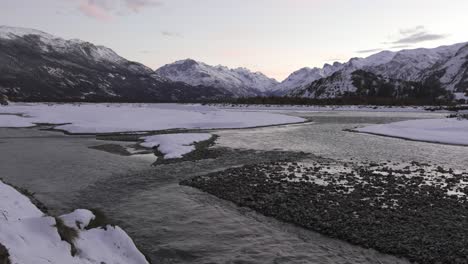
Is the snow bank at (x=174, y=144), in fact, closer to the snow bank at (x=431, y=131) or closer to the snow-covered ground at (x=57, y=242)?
the snow-covered ground at (x=57, y=242)

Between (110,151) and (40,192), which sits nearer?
(40,192)

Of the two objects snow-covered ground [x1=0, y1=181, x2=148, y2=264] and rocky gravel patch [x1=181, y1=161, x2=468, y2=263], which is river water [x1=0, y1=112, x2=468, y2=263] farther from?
snow-covered ground [x1=0, y1=181, x2=148, y2=264]

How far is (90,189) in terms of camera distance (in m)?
24.0

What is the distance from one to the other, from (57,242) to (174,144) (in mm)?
30344

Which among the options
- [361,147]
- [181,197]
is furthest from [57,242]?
[361,147]

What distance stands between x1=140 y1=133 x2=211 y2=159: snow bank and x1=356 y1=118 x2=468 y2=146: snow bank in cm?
2739

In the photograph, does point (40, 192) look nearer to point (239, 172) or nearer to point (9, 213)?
point (9, 213)

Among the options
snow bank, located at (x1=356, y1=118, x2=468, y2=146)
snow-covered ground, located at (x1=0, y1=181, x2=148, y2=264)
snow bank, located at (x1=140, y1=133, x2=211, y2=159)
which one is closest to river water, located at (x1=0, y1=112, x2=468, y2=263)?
snow-covered ground, located at (x1=0, y1=181, x2=148, y2=264)

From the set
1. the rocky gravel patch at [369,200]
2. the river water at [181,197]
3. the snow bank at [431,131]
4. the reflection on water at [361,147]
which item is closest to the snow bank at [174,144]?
the river water at [181,197]

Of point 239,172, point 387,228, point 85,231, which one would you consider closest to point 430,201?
point 387,228

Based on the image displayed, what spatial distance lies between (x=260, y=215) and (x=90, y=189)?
11.4 meters

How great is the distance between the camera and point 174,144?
4191 cm

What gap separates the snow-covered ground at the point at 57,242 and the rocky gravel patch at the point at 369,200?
814 cm

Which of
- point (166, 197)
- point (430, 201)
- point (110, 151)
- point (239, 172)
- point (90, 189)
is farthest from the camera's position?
point (110, 151)
